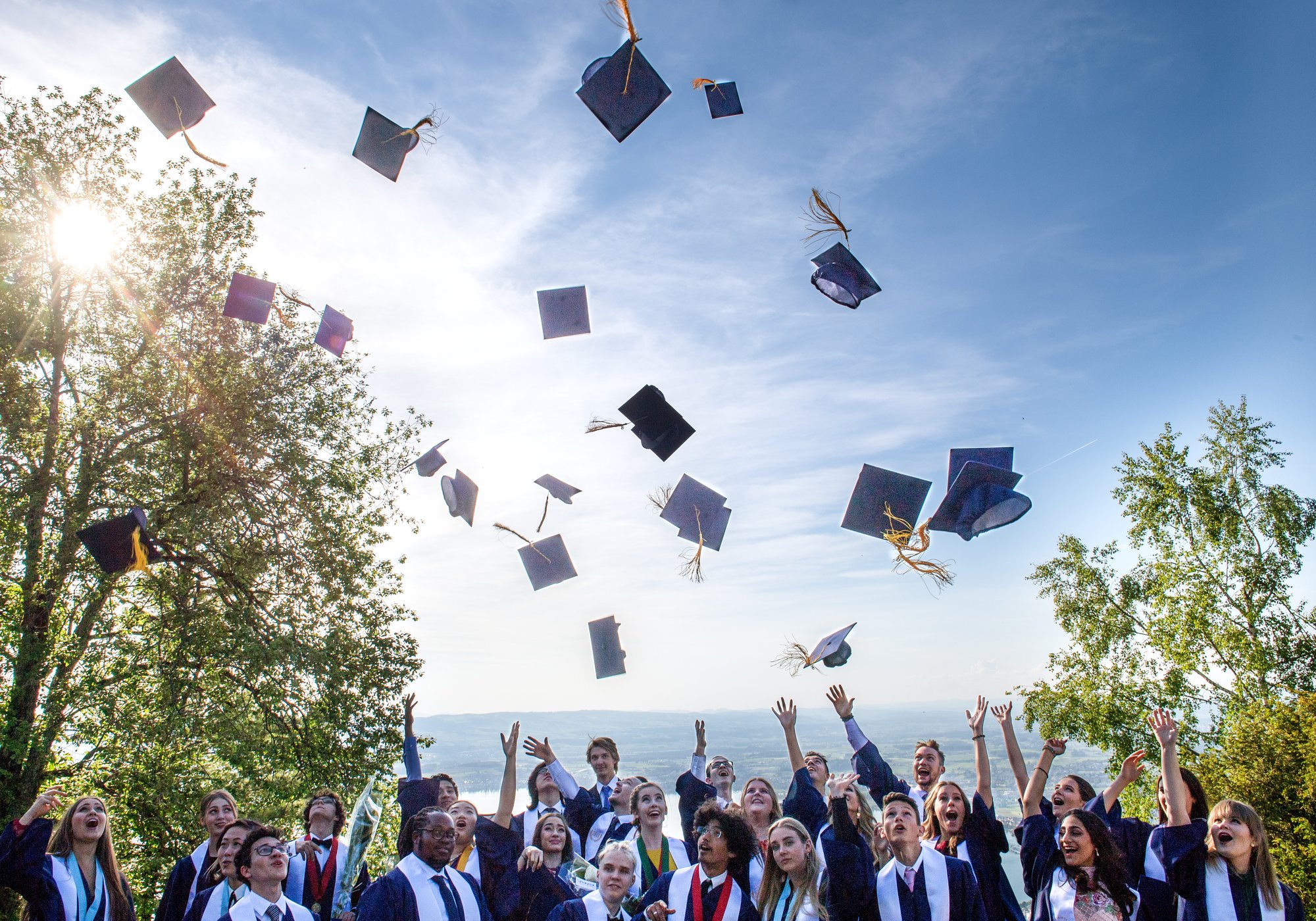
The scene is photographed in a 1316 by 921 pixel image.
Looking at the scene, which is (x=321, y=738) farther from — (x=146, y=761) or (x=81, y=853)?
(x=81, y=853)

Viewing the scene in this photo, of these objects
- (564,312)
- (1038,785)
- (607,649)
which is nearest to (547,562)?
(607,649)

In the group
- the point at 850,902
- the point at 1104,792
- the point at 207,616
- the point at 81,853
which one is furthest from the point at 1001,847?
the point at 207,616

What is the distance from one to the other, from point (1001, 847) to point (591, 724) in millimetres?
128864

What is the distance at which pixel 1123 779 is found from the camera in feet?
13.3

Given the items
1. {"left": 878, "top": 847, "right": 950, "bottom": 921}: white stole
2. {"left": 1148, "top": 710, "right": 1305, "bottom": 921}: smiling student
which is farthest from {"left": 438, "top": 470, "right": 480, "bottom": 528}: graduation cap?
{"left": 1148, "top": 710, "right": 1305, "bottom": 921}: smiling student

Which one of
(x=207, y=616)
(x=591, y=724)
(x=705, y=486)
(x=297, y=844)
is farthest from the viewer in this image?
(x=591, y=724)

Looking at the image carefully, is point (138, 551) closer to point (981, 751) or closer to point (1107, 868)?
point (981, 751)

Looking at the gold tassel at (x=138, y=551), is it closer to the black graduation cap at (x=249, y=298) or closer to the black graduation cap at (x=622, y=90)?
the black graduation cap at (x=249, y=298)

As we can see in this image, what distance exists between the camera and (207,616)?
1040 centimetres

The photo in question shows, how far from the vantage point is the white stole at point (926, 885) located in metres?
3.60

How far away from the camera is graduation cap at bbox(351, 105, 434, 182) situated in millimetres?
6723

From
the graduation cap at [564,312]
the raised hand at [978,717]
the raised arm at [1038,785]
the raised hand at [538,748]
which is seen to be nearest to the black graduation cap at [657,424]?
the graduation cap at [564,312]

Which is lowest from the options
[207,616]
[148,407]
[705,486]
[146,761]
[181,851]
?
[181,851]

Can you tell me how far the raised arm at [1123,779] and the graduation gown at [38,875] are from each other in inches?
193
